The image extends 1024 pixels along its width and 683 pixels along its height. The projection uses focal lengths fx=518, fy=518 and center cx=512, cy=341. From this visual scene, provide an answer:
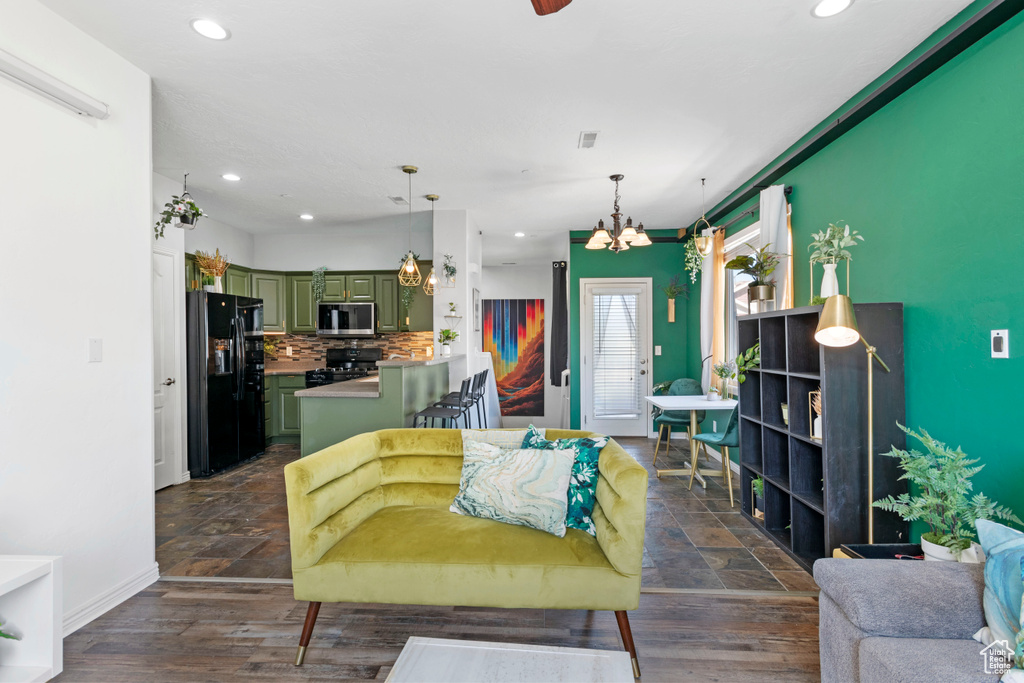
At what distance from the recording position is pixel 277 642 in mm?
2135

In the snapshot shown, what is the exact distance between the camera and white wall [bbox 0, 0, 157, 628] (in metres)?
2.08

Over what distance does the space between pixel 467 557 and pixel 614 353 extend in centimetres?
511

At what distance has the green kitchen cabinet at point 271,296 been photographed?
6504 millimetres

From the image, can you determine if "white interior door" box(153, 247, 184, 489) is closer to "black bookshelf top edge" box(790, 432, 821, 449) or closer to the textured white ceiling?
the textured white ceiling

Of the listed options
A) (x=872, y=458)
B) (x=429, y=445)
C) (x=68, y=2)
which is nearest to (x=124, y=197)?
(x=68, y=2)

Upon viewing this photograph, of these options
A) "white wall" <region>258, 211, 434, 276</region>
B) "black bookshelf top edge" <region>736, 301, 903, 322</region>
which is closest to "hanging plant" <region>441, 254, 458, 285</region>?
"white wall" <region>258, 211, 434, 276</region>

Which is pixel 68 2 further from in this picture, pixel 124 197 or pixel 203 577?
pixel 203 577

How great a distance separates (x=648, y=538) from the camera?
330cm

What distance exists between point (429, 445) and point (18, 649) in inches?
62.3

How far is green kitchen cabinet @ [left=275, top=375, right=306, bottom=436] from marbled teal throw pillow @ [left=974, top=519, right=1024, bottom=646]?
6.10 m

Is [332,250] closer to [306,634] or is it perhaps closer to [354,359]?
[354,359]

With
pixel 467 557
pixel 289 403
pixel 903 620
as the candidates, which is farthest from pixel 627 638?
pixel 289 403

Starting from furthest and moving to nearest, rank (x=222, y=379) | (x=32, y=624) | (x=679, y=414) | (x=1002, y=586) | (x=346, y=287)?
(x=346, y=287) → (x=679, y=414) → (x=222, y=379) → (x=32, y=624) → (x=1002, y=586)

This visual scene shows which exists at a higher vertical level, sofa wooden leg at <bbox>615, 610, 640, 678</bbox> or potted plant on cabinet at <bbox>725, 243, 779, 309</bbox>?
potted plant on cabinet at <bbox>725, 243, 779, 309</bbox>
